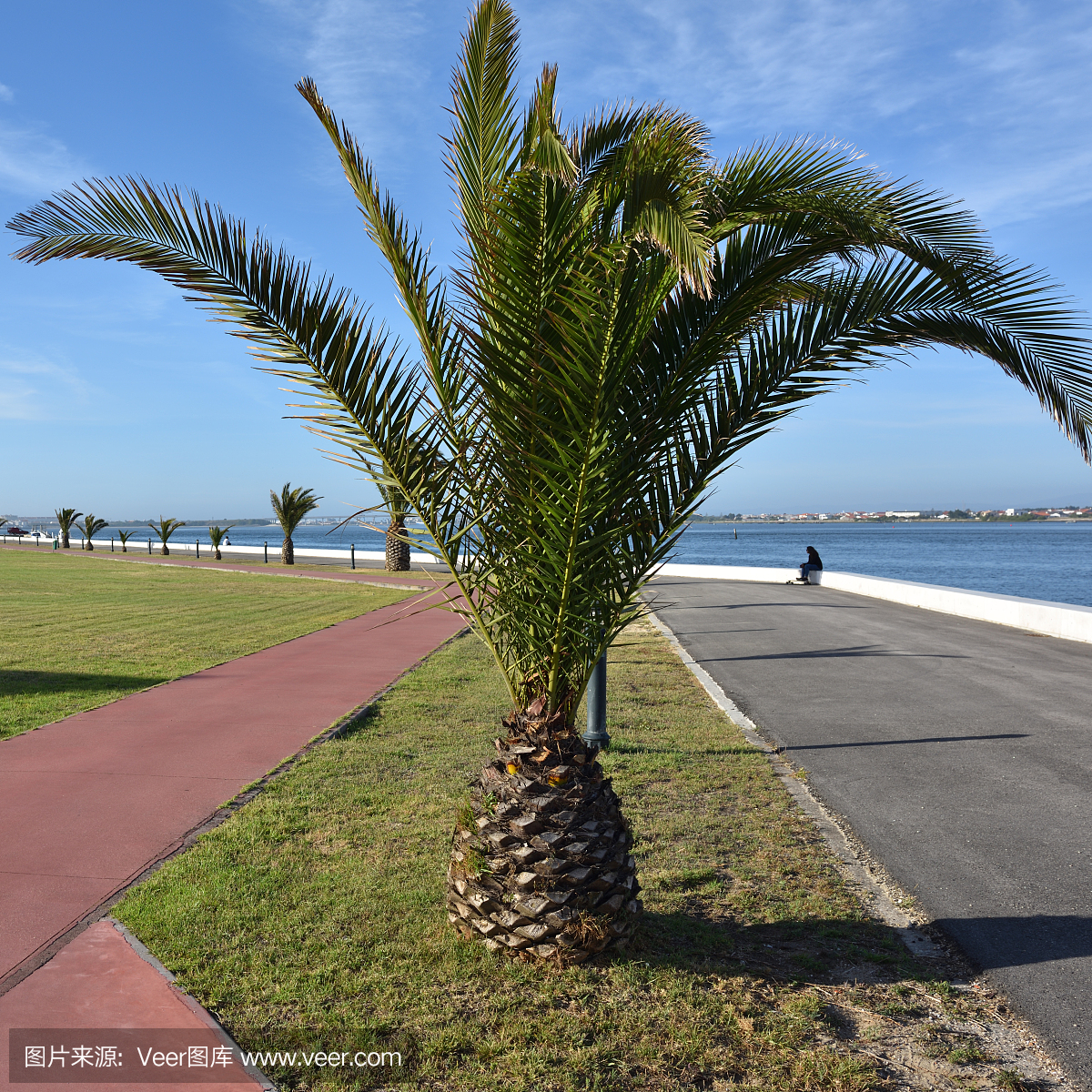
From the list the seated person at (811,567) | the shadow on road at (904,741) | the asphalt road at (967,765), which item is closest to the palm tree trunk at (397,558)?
the seated person at (811,567)

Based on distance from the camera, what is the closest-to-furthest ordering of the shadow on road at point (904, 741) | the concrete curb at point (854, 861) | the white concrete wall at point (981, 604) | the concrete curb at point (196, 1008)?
1. the concrete curb at point (196, 1008)
2. the concrete curb at point (854, 861)
3. the shadow on road at point (904, 741)
4. the white concrete wall at point (981, 604)

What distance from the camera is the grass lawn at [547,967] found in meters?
2.93

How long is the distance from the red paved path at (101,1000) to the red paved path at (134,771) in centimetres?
22

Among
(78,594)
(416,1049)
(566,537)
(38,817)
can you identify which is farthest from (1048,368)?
(78,594)

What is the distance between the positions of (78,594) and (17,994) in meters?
19.8

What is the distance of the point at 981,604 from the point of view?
1719cm

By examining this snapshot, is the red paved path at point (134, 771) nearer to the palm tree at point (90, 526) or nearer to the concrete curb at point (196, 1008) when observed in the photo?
the concrete curb at point (196, 1008)

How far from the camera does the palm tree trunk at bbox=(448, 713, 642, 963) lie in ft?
11.4

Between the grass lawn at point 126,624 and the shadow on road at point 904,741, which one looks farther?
the grass lawn at point 126,624

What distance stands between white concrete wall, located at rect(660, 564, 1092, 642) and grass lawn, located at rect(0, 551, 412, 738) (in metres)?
6.50

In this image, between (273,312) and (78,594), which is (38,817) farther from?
(78,594)

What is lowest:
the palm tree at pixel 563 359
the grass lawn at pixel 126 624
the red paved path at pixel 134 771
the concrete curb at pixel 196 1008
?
the concrete curb at pixel 196 1008

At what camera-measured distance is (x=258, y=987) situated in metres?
3.28

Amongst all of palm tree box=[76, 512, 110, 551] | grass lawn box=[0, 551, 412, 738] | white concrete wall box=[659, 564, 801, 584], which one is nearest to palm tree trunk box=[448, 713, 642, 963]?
grass lawn box=[0, 551, 412, 738]
